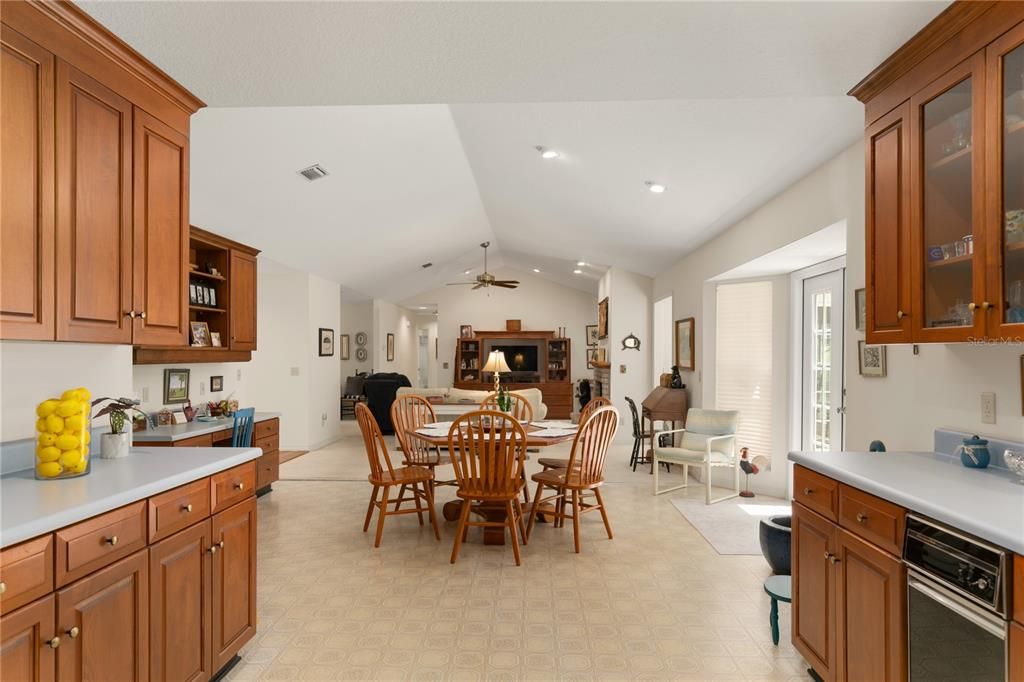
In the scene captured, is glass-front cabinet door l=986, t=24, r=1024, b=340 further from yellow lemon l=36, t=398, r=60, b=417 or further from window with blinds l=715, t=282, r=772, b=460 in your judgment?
window with blinds l=715, t=282, r=772, b=460

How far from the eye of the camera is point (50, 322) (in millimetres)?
1858

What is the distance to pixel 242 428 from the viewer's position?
468cm

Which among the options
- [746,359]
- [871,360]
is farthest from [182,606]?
[746,359]

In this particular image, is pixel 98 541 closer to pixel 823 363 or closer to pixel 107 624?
pixel 107 624

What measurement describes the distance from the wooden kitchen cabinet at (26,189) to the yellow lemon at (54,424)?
0.31 metres

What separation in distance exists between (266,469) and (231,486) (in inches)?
132

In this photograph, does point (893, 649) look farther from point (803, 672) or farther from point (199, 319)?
point (199, 319)

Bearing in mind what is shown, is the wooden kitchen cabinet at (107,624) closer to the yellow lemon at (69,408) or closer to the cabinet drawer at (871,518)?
the yellow lemon at (69,408)

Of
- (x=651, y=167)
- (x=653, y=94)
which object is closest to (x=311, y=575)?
(x=653, y=94)

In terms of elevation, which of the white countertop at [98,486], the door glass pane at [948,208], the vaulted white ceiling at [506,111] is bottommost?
the white countertop at [98,486]

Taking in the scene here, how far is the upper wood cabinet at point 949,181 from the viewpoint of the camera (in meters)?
1.70

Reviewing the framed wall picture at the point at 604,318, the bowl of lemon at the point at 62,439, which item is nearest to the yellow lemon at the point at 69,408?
the bowl of lemon at the point at 62,439

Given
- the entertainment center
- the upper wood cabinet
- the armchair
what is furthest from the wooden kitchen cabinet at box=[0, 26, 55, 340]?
the entertainment center

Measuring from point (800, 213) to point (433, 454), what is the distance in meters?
3.33
